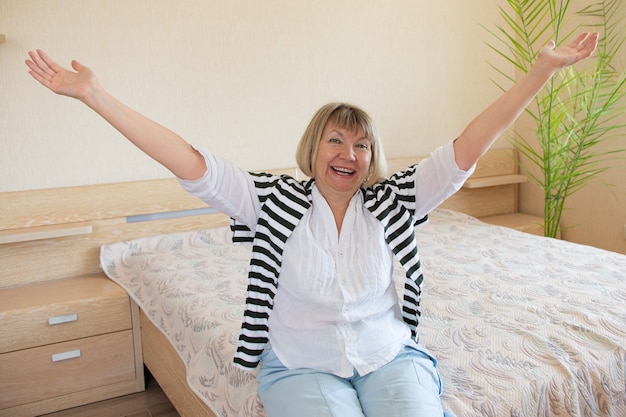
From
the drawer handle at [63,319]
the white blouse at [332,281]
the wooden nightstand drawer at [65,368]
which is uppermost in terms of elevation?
the white blouse at [332,281]

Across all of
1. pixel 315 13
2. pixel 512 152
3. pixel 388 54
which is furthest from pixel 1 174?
pixel 512 152

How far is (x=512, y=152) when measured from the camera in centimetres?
414

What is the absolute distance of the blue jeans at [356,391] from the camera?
140 centimetres

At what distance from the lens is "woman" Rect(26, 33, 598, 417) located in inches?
56.4

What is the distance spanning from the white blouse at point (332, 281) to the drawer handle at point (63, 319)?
1255mm

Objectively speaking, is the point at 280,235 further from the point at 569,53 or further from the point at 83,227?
the point at 83,227

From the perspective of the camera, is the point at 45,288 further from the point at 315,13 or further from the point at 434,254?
the point at 315,13

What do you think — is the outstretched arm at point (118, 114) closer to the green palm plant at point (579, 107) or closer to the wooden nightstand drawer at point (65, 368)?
the wooden nightstand drawer at point (65, 368)

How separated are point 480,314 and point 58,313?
158 centimetres

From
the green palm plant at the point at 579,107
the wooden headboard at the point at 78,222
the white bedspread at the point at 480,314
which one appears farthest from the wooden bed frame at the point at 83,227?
the green palm plant at the point at 579,107

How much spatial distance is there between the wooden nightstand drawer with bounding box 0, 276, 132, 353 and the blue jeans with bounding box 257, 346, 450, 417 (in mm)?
1237

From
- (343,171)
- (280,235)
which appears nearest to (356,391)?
(280,235)

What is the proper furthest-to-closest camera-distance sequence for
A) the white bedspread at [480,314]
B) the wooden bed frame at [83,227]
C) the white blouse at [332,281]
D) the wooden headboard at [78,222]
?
1. the wooden headboard at [78,222]
2. the wooden bed frame at [83,227]
3. the white bedspread at [480,314]
4. the white blouse at [332,281]

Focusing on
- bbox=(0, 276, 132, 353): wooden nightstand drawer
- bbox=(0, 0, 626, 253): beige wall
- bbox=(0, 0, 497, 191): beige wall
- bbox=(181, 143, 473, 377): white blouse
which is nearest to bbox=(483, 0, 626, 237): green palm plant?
bbox=(0, 0, 626, 253): beige wall
